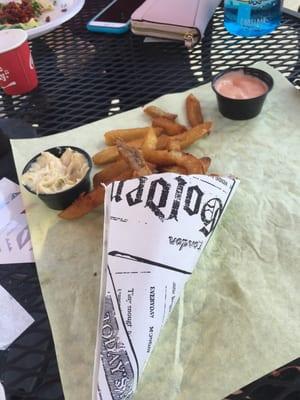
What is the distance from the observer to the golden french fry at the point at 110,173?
1.06m

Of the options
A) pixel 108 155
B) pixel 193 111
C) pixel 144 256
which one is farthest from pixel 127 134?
pixel 144 256

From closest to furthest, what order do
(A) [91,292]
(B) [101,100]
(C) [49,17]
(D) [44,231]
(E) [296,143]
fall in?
(A) [91,292] → (D) [44,231] → (E) [296,143] → (B) [101,100] → (C) [49,17]

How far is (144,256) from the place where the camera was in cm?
80

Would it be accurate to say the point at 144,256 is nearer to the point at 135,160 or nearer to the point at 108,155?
the point at 135,160

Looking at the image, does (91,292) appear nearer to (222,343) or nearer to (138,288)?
(138,288)

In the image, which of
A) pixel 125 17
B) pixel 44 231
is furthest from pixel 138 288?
pixel 125 17

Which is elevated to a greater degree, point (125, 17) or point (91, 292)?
point (125, 17)

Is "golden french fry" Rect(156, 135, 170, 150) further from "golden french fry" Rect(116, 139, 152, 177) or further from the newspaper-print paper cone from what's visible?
the newspaper-print paper cone

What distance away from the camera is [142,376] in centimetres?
75

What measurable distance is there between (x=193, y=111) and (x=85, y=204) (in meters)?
0.43

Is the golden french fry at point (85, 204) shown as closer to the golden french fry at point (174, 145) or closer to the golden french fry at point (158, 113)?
the golden french fry at point (174, 145)

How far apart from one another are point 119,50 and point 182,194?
79cm

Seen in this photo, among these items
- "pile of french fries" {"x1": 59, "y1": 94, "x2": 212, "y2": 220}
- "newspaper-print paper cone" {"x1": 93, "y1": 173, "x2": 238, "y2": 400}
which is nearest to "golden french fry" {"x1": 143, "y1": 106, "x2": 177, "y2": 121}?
"pile of french fries" {"x1": 59, "y1": 94, "x2": 212, "y2": 220}

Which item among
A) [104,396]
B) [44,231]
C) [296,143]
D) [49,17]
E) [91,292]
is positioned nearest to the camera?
[104,396]
